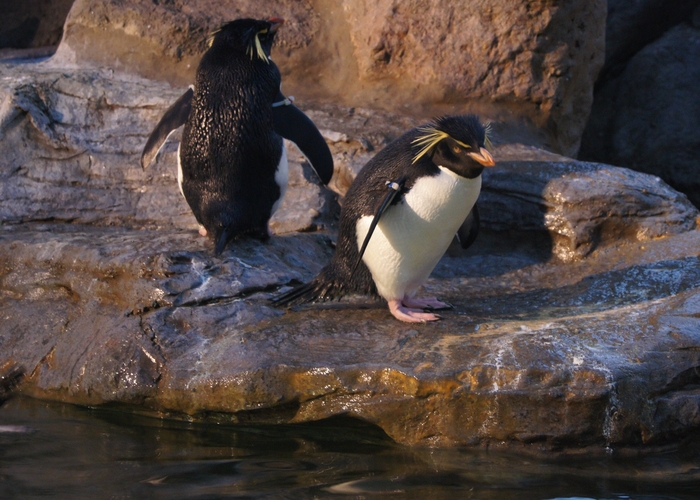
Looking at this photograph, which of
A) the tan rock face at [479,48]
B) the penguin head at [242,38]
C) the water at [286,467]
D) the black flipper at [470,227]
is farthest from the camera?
the tan rock face at [479,48]

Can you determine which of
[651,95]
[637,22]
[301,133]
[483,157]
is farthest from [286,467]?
[637,22]

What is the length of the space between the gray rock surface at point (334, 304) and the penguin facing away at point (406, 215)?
129mm

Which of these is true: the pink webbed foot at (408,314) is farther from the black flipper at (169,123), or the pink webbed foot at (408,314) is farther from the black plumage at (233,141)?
the black flipper at (169,123)

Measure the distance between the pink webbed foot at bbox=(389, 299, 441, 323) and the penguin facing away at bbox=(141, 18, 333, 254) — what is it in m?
0.94

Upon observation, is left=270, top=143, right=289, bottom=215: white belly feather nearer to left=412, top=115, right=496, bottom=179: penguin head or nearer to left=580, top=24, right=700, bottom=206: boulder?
left=412, top=115, right=496, bottom=179: penguin head

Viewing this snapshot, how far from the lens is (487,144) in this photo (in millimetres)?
3545

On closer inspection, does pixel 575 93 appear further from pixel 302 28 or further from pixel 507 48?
pixel 302 28

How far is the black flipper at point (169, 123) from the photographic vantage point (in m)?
4.44

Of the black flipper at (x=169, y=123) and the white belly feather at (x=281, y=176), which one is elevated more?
the black flipper at (x=169, y=123)

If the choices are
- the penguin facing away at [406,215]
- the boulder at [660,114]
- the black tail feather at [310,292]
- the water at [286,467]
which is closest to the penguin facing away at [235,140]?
the black tail feather at [310,292]

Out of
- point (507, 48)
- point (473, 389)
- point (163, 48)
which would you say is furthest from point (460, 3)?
point (473, 389)

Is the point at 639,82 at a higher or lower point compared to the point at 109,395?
higher

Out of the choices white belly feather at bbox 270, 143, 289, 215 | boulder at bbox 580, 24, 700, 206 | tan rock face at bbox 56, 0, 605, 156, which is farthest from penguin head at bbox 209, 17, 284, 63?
boulder at bbox 580, 24, 700, 206

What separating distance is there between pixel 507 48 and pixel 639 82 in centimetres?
236
